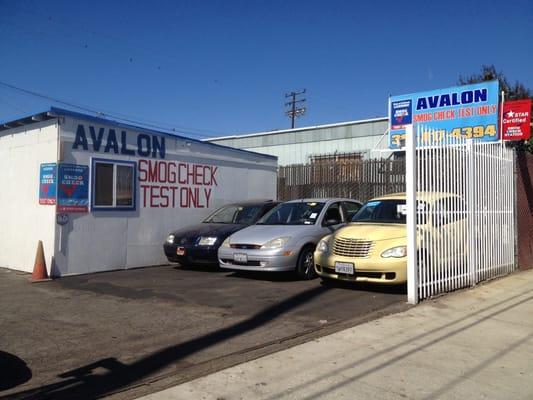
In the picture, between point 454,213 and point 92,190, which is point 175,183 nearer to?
point 92,190

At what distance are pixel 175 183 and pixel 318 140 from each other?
1361 centimetres

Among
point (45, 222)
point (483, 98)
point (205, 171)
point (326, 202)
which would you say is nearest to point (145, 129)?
point (205, 171)

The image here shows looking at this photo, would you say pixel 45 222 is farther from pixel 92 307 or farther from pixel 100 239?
pixel 92 307

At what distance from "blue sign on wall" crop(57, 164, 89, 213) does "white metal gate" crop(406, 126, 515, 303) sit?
6.59m

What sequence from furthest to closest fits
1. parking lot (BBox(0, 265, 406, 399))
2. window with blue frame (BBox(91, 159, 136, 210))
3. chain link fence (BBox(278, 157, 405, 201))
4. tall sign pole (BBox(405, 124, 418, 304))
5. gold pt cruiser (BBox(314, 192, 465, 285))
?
chain link fence (BBox(278, 157, 405, 201)) < window with blue frame (BBox(91, 159, 136, 210)) < gold pt cruiser (BBox(314, 192, 465, 285)) < tall sign pole (BBox(405, 124, 418, 304)) < parking lot (BBox(0, 265, 406, 399))

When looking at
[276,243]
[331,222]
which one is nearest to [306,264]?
[276,243]

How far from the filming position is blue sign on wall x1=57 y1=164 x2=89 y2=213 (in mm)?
10164

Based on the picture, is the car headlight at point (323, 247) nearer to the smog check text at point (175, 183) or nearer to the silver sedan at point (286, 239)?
the silver sedan at point (286, 239)

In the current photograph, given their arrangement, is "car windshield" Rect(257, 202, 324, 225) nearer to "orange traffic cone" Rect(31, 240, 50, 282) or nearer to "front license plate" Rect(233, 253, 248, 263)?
"front license plate" Rect(233, 253, 248, 263)

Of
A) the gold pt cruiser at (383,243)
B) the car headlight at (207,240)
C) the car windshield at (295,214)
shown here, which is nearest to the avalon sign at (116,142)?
the car headlight at (207,240)

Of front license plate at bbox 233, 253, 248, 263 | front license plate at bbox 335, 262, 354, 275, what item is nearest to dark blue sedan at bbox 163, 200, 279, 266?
front license plate at bbox 233, 253, 248, 263

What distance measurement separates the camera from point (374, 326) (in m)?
6.25

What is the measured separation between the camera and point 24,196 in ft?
36.4

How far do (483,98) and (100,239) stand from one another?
35.4ft
